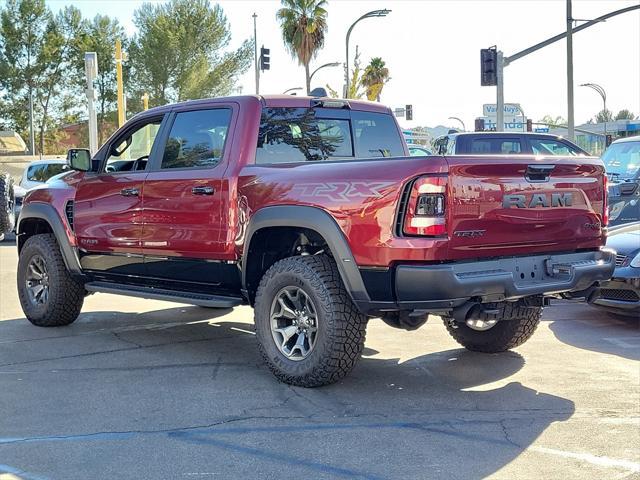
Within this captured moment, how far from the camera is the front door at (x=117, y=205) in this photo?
614 cm

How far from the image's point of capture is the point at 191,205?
5.56 meters

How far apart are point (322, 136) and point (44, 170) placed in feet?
41.9

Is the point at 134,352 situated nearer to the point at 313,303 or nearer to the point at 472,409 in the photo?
the point at 313,303

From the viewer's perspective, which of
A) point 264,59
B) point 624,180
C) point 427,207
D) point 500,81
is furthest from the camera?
point 264,59

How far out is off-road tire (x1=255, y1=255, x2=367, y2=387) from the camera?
4.72 meters

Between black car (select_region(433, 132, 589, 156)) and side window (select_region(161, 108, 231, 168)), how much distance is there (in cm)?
A: 684

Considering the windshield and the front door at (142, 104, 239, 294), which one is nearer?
the front door at (142, 104, 239, 294)

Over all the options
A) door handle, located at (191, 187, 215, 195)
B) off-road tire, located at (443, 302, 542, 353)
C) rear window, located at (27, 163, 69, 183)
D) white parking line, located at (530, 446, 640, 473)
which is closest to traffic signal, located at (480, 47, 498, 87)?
rear window, located at (27, 163, 69, 183)

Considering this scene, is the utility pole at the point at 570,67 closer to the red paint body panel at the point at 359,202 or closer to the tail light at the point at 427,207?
the red paint body panel at the point at 359,202

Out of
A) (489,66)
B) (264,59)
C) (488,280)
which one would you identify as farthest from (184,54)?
(488,280)

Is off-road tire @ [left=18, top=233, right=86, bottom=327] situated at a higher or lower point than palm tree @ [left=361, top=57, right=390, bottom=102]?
lower

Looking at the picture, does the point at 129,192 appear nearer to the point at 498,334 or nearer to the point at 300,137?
the point at 300,137

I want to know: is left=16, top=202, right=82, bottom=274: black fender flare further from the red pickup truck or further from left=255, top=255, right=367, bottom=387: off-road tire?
left=255, top=255, right=367, bottom=387: off-road tire

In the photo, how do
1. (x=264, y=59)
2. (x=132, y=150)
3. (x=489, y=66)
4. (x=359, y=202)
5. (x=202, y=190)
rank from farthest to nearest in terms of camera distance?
(x=264, y=59), (x=489, y=66), (x=132, y=150), (x=202, y=190), (x=359, y=202)
